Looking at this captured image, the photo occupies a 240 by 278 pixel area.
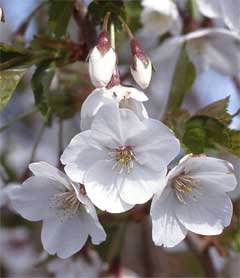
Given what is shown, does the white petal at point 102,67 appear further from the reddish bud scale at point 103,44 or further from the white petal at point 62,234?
the white petal at point 62,234

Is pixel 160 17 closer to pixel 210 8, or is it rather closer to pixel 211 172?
pixel 210 8

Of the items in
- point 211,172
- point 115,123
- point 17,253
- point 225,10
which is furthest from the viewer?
point 17,253

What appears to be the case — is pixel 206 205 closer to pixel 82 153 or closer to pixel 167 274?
pixel 82 153

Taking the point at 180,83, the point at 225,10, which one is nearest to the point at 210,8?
the point at 225,10

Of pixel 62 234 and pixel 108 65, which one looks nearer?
pixel 108 65

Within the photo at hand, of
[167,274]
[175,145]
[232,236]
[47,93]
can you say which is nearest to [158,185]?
[175,145]

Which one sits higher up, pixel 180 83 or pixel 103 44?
pixel 103 44

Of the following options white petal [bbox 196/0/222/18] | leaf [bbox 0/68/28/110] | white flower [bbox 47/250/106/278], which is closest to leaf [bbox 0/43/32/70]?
leaf [bbox 0/68/28/110]

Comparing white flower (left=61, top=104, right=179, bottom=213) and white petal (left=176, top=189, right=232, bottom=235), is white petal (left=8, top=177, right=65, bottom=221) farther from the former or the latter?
white petal (left=176, top=189, right=232, bottom=235)
